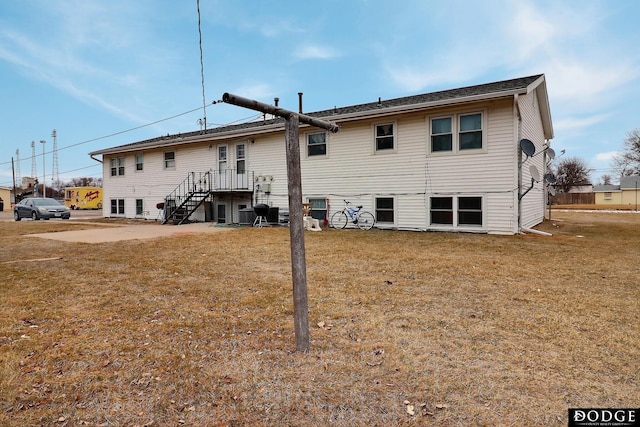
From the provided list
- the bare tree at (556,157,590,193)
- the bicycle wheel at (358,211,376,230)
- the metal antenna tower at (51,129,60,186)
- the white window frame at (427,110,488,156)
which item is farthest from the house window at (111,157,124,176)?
the bare tree at (556,157,590,193)

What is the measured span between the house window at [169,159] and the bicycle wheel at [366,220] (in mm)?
11288

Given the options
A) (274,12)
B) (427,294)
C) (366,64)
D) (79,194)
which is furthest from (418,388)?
(79,194)

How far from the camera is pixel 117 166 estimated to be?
2181cm

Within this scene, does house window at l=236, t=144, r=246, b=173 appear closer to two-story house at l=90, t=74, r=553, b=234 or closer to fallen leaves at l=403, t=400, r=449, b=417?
two-story house at l=90, t=74, r=553, b=234

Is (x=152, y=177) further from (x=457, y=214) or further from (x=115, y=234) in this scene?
(x=457, y=214)

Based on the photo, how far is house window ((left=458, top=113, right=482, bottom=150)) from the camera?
11.2 m

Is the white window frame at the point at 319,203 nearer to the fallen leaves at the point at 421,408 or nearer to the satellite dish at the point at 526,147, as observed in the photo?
Answer: the satellite dish at the point at 526,147

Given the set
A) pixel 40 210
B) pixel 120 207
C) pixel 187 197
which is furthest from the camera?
pixel 120 207

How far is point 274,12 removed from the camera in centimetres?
1259

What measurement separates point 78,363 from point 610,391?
12.5 feet

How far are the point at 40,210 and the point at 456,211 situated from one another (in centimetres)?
2212

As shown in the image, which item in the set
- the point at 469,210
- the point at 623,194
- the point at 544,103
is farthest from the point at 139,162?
the point at 623,194

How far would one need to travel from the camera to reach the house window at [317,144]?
14219 millimetres

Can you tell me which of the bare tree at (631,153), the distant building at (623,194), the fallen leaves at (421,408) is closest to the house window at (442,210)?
the fallen leaves at (421,408)
